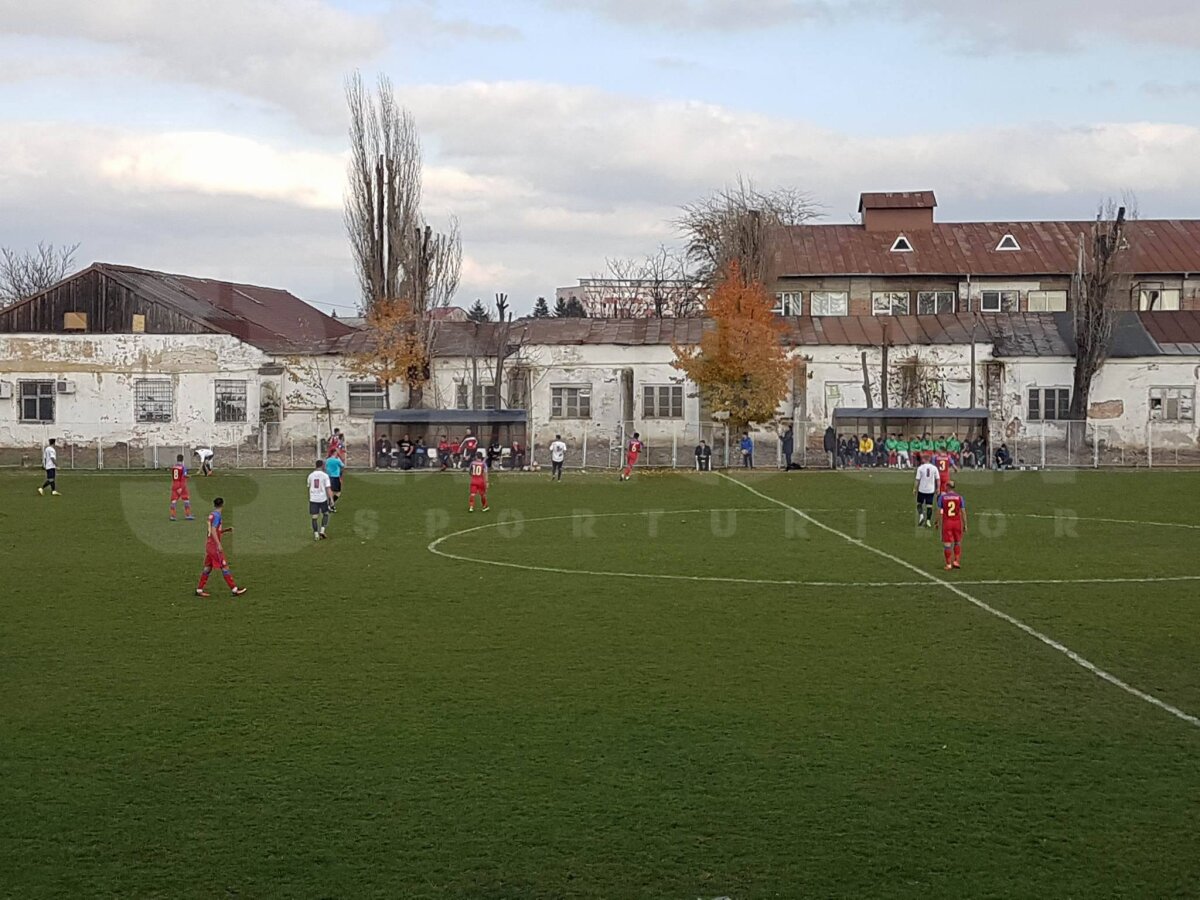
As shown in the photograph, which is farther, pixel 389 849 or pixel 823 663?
pixel 823 663

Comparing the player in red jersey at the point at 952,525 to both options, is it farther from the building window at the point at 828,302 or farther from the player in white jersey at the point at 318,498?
the building window at the point at 828,302

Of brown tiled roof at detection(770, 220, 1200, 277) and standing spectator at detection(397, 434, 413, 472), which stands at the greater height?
brown tiled roof at detection(770, 220, 1200, 277)

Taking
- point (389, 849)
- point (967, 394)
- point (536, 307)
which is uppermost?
point (536, 307)

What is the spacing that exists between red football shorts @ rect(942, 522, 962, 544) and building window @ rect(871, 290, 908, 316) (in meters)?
53.0

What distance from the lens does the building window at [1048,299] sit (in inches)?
2886

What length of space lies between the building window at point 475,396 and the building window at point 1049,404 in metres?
22.8

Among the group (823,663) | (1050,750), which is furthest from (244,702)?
(1050,750)

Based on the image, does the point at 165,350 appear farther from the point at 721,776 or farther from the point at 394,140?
the point at 721,776

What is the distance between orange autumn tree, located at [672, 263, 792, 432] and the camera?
53688 millimetres

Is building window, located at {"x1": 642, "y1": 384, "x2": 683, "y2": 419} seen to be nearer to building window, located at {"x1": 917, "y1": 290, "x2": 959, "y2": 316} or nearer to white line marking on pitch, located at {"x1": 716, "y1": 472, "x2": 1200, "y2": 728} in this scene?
building window, located at {"x1": 917, "y1": 290, "x2": 959, "y2": 316}

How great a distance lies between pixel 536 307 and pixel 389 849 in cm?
10715

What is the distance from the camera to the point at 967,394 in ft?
188

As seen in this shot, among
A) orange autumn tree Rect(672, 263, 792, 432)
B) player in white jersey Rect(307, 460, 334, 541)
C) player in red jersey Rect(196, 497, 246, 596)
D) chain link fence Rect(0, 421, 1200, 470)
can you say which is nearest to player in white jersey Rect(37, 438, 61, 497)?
chain link fence Rect(0, 421, 1200, 470)

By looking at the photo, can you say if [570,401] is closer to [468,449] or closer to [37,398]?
[468,449]
